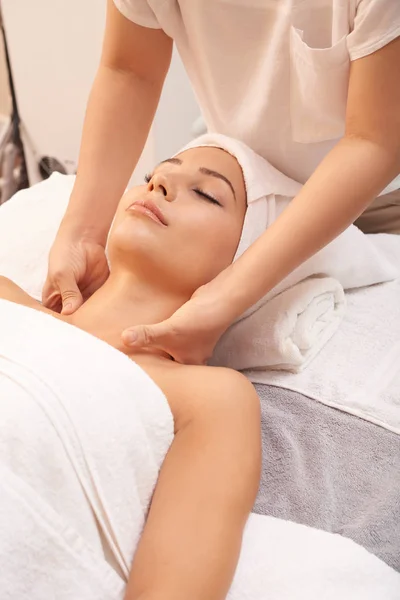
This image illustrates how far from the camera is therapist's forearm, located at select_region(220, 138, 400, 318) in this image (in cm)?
93

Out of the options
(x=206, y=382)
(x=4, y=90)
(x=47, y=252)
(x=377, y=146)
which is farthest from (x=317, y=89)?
(x=4, y=90)

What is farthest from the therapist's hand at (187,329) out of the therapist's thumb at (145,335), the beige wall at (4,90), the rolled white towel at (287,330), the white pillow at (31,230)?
the beige wall at (4,90)

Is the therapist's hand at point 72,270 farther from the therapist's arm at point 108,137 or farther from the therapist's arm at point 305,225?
the therapist's arm at point 305,225

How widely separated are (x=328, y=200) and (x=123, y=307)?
0.37m

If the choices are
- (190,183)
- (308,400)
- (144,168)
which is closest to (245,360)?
(308,400)

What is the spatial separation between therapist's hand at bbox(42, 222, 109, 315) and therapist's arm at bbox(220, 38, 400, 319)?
0.96 ft

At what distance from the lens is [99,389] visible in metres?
0.77

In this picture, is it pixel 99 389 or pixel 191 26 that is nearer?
pixel 99 389

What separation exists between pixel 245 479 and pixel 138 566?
168 mm

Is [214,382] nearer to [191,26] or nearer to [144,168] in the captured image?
[191,26]

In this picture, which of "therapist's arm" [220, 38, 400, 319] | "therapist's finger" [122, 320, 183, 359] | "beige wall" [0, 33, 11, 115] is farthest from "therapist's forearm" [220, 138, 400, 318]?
"beige wall" [0, 33, 11, 115]

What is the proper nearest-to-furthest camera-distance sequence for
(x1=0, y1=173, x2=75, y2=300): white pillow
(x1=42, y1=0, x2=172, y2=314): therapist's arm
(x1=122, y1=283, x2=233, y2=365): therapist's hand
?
1. (x1=122, y1=283, x2=233, y2=365): therapist's hand
2. (x1=42, y1=0, x2=172, y2=314): therapist's arm
3. (x1=0, y1=173, x2=75, y2=300): white pillow

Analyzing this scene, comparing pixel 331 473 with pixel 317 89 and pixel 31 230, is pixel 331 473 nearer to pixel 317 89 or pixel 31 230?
pixel 317 89

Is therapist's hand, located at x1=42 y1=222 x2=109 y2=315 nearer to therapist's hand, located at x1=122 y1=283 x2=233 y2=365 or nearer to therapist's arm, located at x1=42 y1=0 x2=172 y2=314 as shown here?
therapist's arm, located at x1=42 y1=0 x2=172 y2=314
